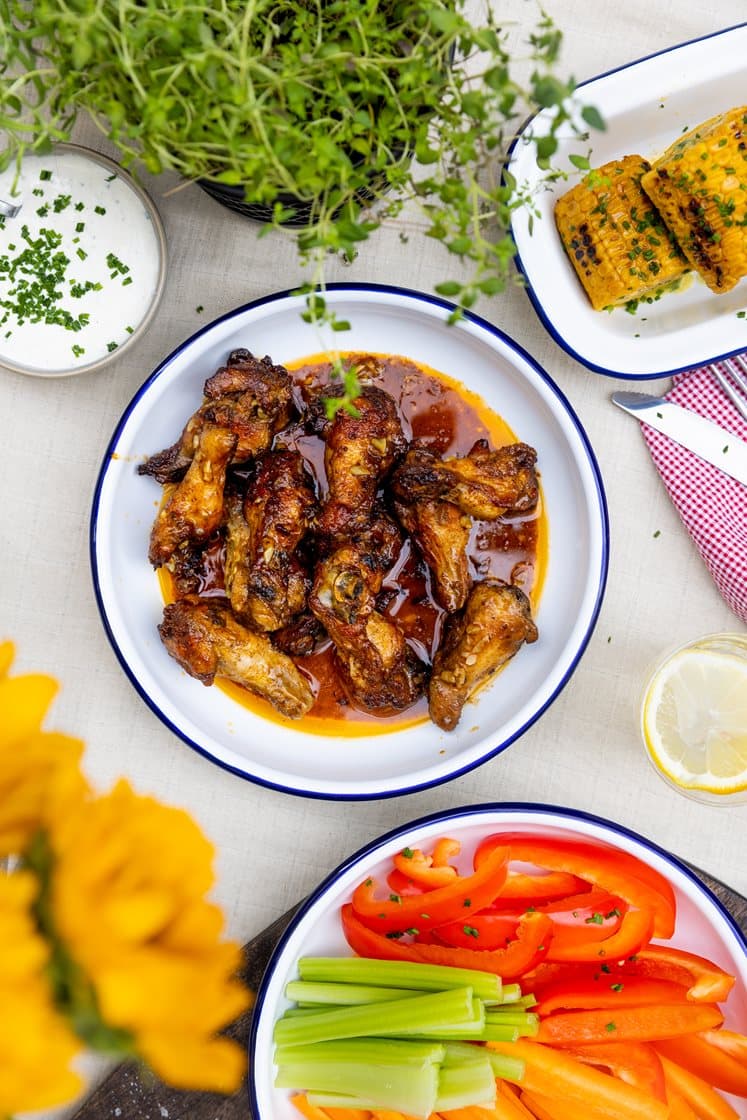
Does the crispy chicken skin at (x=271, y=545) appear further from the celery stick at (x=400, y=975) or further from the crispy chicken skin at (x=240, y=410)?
the celery stick at (x=400, y=975)

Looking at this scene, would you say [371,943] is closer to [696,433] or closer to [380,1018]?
[380,1018]

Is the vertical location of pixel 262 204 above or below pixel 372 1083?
above

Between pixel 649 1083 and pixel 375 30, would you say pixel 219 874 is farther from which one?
pixel 375 30

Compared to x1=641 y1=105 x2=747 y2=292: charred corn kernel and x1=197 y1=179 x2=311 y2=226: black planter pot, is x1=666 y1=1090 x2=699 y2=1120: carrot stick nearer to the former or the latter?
x1=641 y1=105 x2=747 y2=292: charred corn kernel

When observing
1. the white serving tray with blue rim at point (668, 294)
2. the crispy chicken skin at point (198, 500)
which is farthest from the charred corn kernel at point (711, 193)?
the crispy chicken skin at point (198, 500)

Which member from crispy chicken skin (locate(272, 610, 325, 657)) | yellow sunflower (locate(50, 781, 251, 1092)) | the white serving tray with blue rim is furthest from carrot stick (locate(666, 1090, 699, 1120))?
the white serving tray with blue rim

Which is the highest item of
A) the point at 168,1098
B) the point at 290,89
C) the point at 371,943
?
the point at 290,89

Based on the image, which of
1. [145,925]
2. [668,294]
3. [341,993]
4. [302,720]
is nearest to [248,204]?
[668,294]
